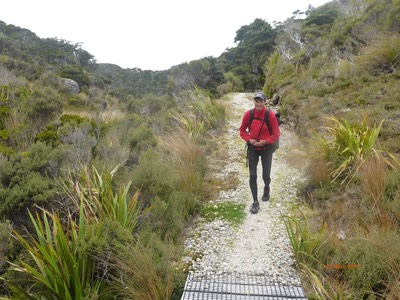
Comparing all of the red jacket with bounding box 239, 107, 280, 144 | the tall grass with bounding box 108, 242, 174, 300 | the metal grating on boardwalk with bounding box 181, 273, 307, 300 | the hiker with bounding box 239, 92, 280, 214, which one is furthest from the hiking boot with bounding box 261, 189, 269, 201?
the tall grass with bounding box 108, 242, 174, 300

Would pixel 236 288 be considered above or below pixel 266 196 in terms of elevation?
below

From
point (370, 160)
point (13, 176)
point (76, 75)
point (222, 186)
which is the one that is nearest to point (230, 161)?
point (222, 186)

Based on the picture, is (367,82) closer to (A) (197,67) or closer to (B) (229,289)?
(B) (229,289)

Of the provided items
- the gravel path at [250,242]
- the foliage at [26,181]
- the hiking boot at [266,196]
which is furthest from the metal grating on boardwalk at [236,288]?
the foliage at [26,181]

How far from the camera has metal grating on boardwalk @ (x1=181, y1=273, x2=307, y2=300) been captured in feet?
9.77

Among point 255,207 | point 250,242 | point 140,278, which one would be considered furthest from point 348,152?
point 140,278

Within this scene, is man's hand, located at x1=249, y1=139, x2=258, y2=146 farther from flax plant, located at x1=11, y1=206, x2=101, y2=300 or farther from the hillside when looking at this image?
flax plant, located at x1=11, y1=206, x2=101, y2=300

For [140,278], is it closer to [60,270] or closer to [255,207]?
[60,270]

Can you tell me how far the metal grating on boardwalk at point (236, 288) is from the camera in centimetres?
298

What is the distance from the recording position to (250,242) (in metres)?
4.00

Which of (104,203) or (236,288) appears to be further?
(104,203)

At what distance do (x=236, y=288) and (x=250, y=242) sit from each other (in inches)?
37.4

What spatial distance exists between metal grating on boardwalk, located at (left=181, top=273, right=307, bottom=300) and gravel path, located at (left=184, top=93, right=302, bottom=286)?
89 millimetres

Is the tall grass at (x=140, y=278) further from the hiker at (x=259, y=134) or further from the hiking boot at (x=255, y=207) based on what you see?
the hiker at (x=259, y=134)
